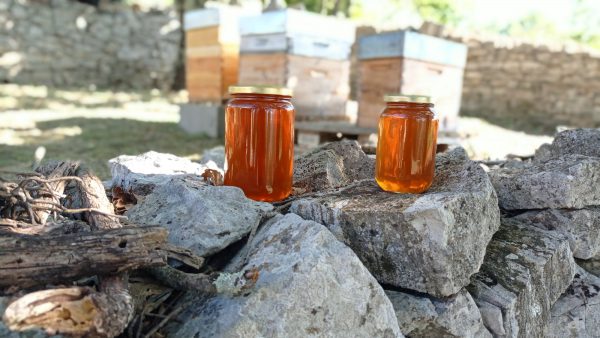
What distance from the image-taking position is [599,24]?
2550cm

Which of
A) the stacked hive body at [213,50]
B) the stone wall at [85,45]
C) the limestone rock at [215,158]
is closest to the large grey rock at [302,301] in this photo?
the limestone rock at [215,158]

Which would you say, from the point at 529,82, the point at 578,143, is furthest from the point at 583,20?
the point at 578,143

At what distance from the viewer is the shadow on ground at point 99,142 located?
14.7ft

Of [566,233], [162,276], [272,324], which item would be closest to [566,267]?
[566,233]

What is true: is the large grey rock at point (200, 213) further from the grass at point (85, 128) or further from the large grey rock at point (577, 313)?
the grass at point (85, 128)

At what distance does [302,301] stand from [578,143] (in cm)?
153

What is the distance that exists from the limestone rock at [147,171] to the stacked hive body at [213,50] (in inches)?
148

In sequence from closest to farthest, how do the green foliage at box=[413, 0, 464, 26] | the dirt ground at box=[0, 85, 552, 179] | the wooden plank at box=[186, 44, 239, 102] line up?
the dirt ground at box=[0, 85, 552, 179], the wooden plank at box=[186, 44, 239, 102], the green foliage at box=[413, 0, 464, 26]

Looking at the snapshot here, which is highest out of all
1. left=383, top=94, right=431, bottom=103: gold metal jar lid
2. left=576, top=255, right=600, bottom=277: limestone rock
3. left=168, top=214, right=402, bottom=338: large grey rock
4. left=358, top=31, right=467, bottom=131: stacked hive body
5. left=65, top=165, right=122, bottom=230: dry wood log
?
left=358, top=31, right=467, bottom=131: stacked hive body

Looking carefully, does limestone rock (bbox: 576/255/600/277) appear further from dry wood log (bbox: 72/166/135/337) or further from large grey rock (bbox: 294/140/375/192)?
dry wood log (bbox: 72/166/135/337)

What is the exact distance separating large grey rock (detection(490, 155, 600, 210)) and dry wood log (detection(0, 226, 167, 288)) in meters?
1.28

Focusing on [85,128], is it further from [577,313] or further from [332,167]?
[577,313]

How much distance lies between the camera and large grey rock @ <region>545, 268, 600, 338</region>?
1649 mm

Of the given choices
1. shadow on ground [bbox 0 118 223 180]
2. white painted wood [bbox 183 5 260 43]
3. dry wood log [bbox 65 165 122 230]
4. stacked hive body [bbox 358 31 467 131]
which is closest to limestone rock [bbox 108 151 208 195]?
dry wood log [bbox 65 165 122 230]
